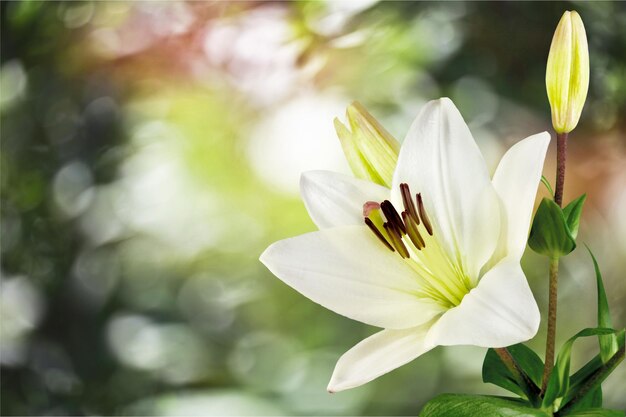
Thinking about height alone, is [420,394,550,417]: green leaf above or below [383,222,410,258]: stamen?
below

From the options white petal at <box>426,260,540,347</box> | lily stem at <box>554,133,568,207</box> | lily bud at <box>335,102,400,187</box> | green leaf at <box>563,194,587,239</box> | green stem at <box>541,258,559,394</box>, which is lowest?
green stem at <box>541,258,559,394</box>

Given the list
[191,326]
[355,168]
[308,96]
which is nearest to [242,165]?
[308,96]

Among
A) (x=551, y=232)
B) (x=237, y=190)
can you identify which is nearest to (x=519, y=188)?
(x=551, y=232)

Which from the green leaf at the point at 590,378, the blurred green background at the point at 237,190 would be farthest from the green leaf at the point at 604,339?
the blurred green background at the point at 237,190

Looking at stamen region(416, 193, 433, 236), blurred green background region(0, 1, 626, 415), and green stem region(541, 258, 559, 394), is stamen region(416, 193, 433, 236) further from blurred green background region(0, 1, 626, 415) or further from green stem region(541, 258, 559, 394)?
blurred green background region(0, 1, 626, 415)

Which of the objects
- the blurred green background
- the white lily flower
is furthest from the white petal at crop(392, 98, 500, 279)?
the blurred green background

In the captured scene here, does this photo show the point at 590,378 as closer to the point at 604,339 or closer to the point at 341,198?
the point at 604,339

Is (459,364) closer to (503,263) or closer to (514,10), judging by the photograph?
(514,10)
